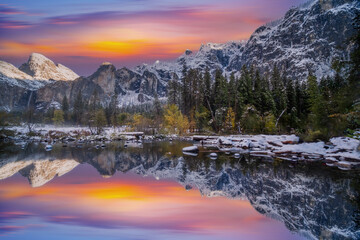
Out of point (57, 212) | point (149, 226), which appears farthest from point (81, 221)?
point (149, 226)

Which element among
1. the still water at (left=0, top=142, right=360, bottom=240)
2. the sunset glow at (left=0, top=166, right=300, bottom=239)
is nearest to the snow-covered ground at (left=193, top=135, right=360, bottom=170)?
the still water at (left=0, top=142, right=360, bottom=240)

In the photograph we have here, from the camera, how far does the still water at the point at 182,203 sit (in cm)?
696

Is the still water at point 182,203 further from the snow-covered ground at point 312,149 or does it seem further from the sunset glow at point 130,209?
the snow-covered ground at point 312,149

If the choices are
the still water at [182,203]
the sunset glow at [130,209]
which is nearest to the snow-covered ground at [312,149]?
the still water at [182,203]

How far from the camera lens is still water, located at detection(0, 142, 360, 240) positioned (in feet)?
22.8

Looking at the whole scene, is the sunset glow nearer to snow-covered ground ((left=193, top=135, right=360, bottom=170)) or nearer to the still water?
the still water

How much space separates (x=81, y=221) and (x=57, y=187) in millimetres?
5139

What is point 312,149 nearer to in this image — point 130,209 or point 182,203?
point 182,203

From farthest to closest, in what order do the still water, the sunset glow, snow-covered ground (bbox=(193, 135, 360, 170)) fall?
Answer: snow-covered ground (bbox=(193, 135, 360, 170)), the sunset glow, the still water

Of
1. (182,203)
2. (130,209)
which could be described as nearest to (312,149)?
(182,203)

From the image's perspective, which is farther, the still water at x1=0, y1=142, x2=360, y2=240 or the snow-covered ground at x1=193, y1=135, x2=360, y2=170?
the snow-covered ground at x1=193, y1=135, x2=360, y2=170

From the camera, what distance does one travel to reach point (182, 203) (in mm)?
9602

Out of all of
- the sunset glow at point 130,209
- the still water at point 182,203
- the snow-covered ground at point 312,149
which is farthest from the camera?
the snow-covered ground at point 312,149

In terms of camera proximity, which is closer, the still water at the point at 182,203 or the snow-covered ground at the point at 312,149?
the still water at the point at 182,203
